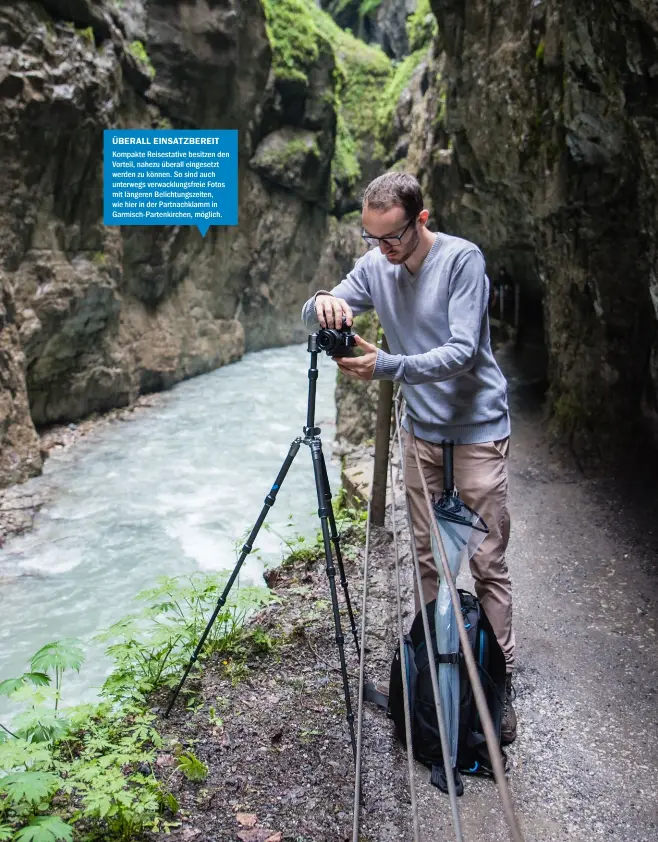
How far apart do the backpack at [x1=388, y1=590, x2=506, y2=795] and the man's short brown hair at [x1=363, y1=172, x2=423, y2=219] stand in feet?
4.61

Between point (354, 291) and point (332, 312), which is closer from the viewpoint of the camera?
point (332, 312)

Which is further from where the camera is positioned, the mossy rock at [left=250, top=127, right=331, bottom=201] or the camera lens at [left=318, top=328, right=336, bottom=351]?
the mossy rock at [left=250, top=127, right=331, bottom=201]

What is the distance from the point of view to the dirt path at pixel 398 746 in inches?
94.0

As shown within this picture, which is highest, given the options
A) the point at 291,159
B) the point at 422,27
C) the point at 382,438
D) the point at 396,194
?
the point at 422,27

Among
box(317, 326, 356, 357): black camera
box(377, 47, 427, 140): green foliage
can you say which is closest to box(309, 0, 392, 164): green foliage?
box(377, 47, 427, 140): green foliage

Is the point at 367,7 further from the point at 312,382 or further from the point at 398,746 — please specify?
the point at 398,746

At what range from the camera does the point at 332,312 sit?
2434mm

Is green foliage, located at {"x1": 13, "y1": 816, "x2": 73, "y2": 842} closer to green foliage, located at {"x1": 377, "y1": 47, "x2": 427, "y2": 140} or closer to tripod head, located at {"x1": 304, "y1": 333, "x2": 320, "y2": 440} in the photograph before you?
tripod head, located at {"x1": 304, "y1": 333, "x2": 320, "y2": 440}

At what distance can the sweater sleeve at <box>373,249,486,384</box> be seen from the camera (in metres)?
2.25

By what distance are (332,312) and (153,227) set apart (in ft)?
46.1

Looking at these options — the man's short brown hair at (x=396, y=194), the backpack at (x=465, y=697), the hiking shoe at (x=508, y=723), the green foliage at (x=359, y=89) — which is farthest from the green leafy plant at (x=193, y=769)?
the green foliage at (x=359, y=89)

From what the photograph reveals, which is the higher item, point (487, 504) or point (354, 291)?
point (354, 291)

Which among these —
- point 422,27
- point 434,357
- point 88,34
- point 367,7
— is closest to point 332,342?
point 434,357

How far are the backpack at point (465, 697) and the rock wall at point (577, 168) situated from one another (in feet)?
9.85
